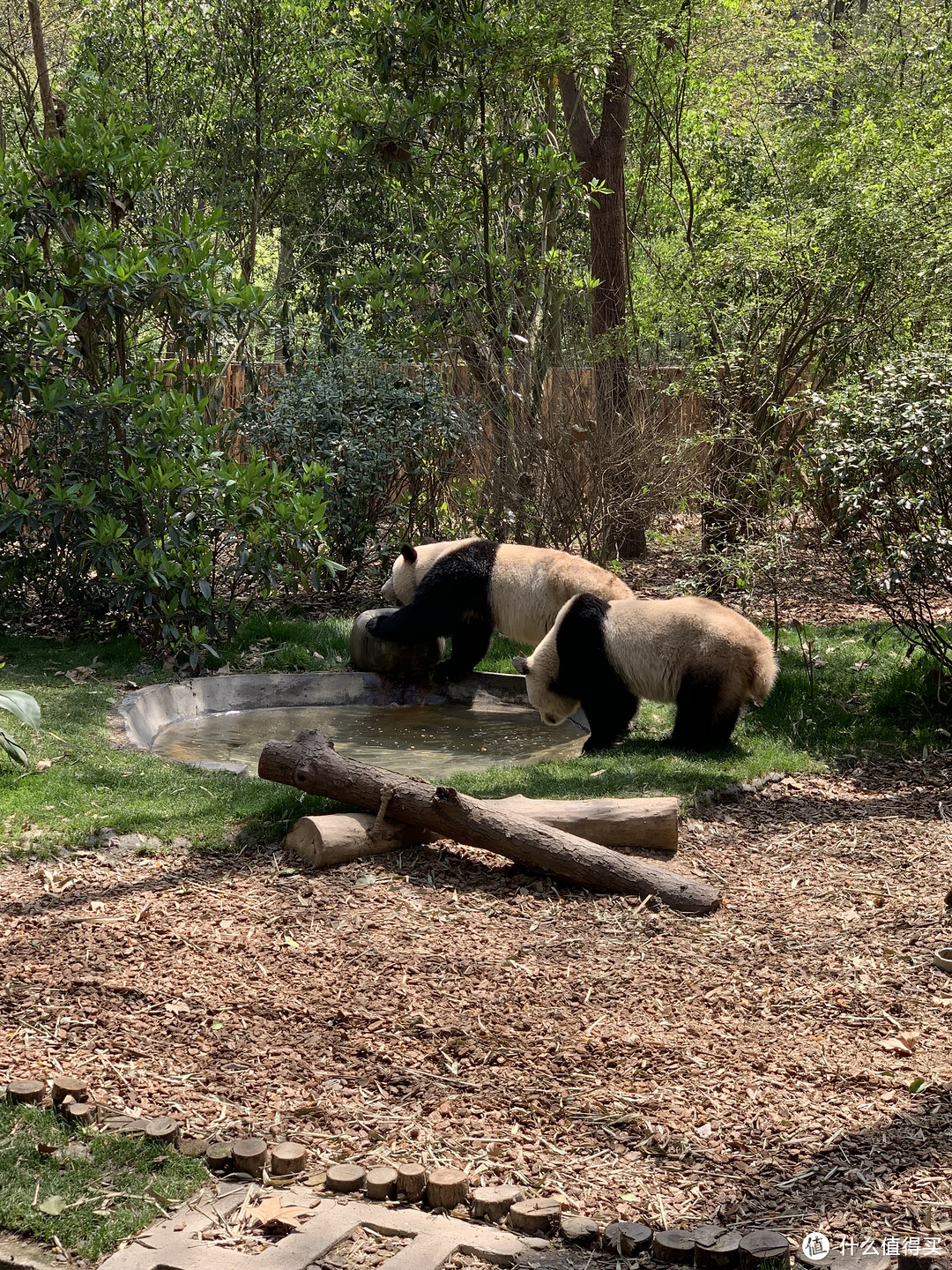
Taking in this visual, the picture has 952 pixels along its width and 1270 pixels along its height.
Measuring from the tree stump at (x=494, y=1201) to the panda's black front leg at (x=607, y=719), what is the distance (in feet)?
15.9

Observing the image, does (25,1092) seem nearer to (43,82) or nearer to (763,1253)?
(763,1253)

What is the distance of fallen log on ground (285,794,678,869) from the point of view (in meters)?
5.77

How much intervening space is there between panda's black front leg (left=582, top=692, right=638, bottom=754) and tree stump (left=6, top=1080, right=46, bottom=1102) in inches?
192

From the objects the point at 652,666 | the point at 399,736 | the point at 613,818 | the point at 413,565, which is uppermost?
the point at 413,565

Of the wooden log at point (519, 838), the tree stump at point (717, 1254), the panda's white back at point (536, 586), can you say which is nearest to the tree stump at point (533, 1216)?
the tree stump at point (717, 1254)

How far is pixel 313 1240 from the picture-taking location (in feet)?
10.4

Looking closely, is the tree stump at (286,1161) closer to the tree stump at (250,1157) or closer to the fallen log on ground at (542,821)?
the tree stump at (250,1157)

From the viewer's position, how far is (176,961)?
4836 mm

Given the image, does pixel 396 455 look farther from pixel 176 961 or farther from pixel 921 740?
pixel 176 961

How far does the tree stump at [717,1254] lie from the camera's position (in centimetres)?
304

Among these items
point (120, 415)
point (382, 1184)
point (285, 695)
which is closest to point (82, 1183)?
point (382, 1184)

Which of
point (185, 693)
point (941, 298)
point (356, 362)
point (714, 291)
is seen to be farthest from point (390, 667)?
point (941, 298)

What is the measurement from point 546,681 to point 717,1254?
5.41 metres

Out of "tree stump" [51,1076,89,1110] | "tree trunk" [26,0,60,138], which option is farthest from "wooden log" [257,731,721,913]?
"tree trunk" [26,0,60,138]
